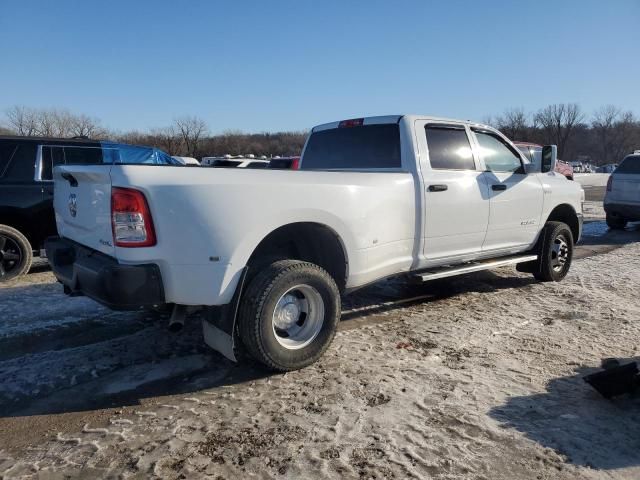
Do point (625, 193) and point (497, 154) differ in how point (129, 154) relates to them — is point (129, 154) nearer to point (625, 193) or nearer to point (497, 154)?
point (497, 154)

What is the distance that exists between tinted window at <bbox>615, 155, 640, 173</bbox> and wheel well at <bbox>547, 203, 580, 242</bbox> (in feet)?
19.8

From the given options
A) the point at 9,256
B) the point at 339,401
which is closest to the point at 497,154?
the point at 339,401

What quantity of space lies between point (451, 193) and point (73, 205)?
335 centimetres

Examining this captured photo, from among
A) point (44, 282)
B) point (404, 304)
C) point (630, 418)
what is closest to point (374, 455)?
point (630, 418)

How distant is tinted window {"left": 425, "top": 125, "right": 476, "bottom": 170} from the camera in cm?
490

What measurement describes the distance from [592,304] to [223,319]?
4.27 metres

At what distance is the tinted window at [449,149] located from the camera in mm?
4898

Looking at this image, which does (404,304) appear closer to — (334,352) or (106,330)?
(334,352)

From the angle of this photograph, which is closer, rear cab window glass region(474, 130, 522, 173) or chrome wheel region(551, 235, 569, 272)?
rear cab window glass region(474, 130, 522, 173)

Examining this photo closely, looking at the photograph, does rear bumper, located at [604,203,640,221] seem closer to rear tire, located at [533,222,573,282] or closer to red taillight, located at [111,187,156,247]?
rear tire, located at [533,222,573,282]

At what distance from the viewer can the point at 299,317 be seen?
385cm

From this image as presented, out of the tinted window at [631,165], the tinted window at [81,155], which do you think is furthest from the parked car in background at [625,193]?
the tinted window at [81,155]

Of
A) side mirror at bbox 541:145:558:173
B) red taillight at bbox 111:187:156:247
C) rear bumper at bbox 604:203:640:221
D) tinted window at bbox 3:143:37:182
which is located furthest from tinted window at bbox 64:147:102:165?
rear bumper at bbox 604:203:640:221

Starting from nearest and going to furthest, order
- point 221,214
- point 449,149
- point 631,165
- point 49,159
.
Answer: point 221,214 → point 449,149 → point 49,159 → point 631,165
